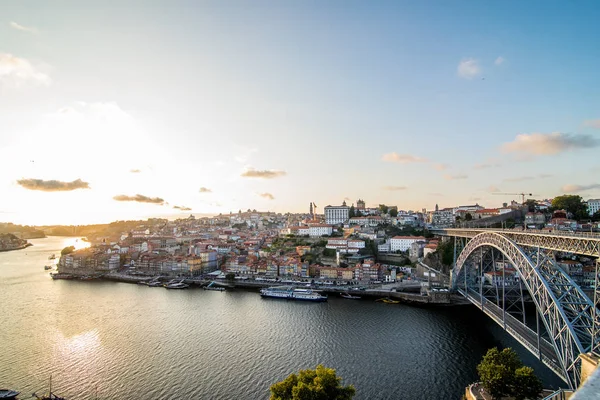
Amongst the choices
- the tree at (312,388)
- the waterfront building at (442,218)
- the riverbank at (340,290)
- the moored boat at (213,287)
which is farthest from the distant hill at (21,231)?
the tree at (312,388)

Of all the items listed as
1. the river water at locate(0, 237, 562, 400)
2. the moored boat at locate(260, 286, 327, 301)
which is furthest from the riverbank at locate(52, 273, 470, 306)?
the moored boat at locate(260, 286, 327, 301)

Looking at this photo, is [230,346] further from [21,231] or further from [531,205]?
[21,231]

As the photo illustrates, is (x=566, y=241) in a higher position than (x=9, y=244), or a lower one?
higher

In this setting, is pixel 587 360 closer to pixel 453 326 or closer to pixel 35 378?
pixel 453 326

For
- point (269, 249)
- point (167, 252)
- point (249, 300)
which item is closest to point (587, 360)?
point (249, 300)

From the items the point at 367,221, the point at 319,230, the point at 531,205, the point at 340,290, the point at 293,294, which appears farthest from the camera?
the point at 367,221

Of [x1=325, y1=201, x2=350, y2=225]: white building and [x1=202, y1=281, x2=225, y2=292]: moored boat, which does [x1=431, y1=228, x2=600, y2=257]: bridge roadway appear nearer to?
[x1=202, y1=281, x2=225, y2=292]: moored boat

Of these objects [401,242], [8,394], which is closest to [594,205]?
[401,242]
